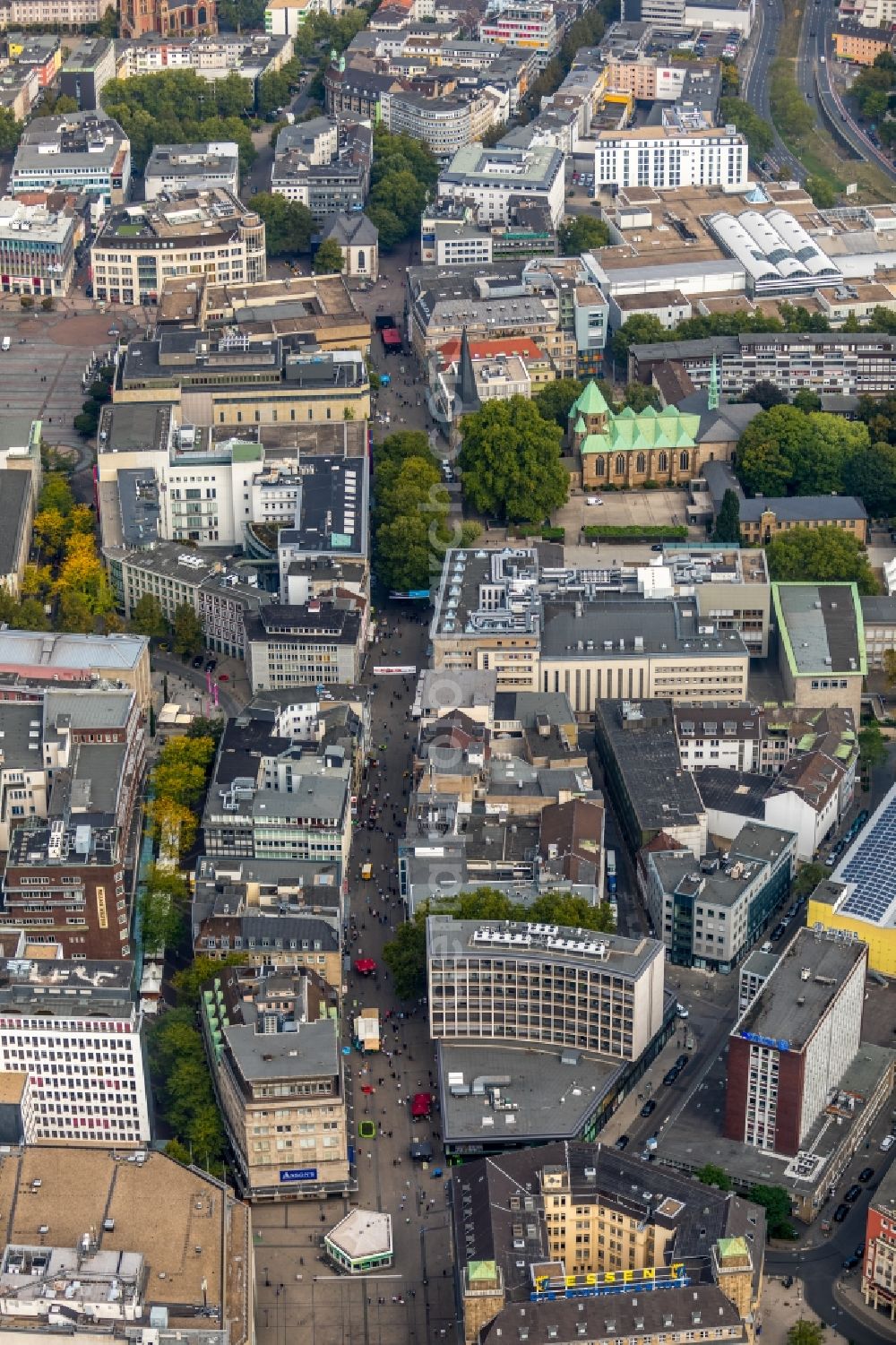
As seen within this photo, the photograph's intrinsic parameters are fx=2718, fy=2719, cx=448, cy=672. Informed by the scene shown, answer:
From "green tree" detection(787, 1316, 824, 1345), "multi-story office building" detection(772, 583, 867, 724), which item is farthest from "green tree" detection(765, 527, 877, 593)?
"green tree" detection(787, 1316, 824, 1345)

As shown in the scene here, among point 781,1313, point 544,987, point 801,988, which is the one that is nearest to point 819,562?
point 801,988

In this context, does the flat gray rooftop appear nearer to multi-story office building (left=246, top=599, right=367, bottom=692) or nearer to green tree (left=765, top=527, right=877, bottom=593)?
multi-story office building (left=246, top=599, right=367, bottom=692)

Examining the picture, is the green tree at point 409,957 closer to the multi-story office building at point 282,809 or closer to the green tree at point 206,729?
the multi-story office building at point 282,809

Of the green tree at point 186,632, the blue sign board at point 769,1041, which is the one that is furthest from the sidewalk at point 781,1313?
the green tree at point 186,632

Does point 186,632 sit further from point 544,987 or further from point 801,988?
point 801,988

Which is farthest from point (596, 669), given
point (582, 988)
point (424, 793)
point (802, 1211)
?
point (802, 1211)

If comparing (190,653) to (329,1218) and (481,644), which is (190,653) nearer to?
(481,644)
